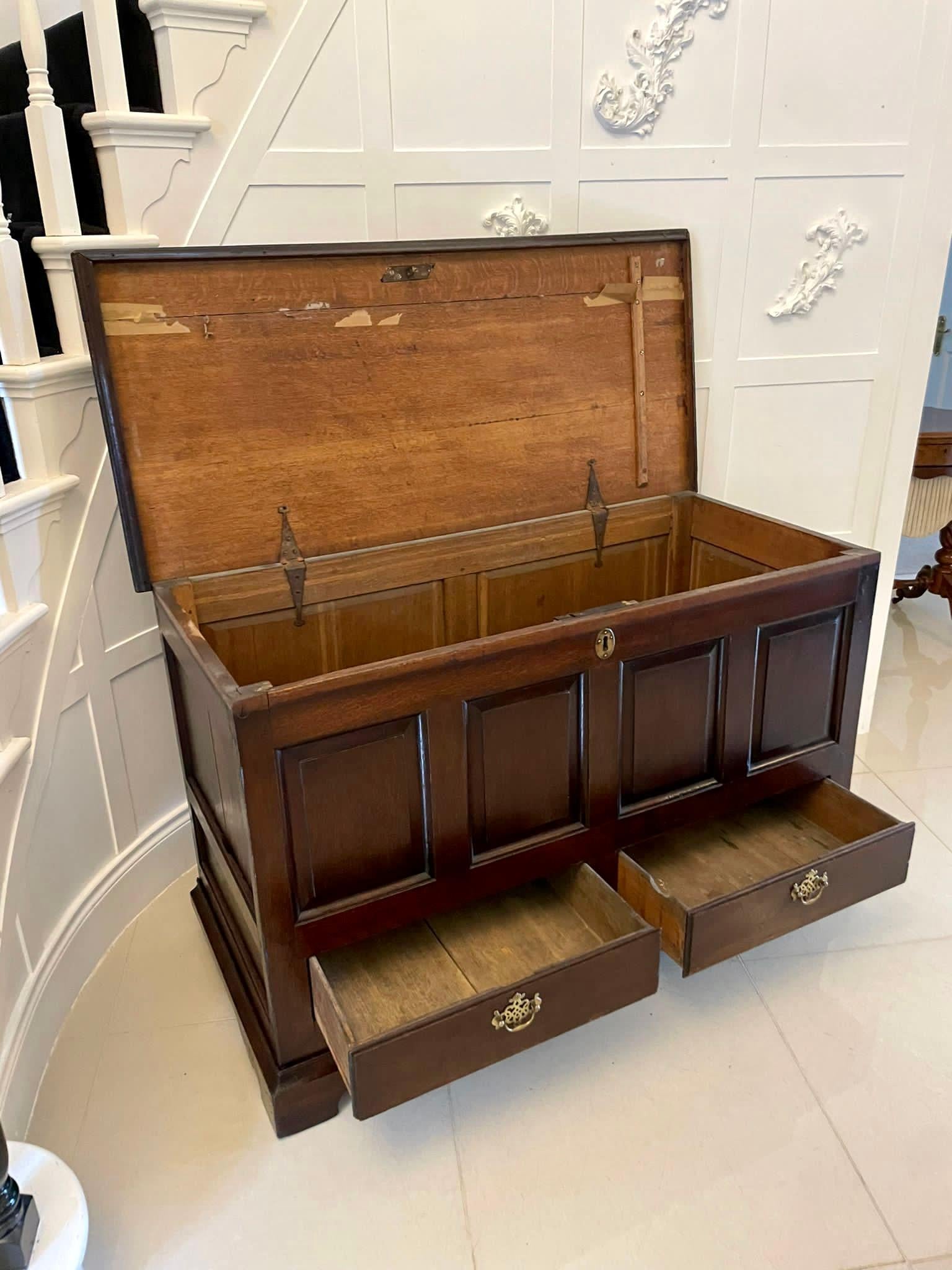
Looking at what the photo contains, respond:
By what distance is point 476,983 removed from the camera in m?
1.46

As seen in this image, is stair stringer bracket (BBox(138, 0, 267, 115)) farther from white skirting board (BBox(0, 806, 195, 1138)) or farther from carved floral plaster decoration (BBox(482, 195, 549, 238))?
white skirting board (BBox(0, 806, 195, 1138))

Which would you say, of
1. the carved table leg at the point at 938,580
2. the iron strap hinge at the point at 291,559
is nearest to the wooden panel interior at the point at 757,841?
the iron strap hinge at the point at 291,559

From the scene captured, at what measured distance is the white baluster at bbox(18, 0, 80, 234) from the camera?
1.42 m

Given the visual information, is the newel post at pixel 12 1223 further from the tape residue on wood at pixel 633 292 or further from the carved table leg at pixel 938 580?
the carved table leg at pixel 938 580

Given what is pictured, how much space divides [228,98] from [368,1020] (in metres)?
1.55

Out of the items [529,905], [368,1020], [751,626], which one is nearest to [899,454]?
[751,626]

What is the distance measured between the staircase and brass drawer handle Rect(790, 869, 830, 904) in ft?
4.08

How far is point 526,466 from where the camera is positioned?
1876 mm

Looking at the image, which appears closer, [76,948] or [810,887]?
[810,887]

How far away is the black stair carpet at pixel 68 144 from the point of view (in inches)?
64.6

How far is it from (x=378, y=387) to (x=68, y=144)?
672mm

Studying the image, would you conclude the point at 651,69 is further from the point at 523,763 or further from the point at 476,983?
the point at 476,983

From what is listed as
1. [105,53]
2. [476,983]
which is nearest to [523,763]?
[476,983]

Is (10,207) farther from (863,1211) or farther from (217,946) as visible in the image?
(863,1211)
